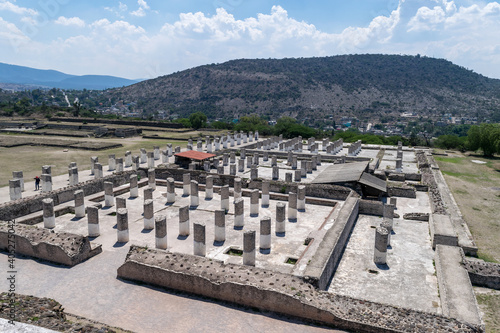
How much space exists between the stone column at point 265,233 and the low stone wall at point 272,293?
337 centimetres

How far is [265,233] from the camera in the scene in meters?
13.7

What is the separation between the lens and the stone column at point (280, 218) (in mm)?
15107

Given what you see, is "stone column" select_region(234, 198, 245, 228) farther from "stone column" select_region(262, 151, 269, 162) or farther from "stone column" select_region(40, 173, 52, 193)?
"stone column" select_region(262, 151, 269, 162)

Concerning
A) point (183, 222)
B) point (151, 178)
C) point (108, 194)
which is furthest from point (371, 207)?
point (108, 194)

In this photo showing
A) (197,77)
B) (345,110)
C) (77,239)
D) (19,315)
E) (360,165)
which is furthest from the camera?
(197,77)

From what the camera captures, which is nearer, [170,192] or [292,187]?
[170,192]

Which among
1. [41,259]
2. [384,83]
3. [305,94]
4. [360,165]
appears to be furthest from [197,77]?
[41,259]

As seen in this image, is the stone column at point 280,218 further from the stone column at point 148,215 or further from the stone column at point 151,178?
the stone column at point 151,178

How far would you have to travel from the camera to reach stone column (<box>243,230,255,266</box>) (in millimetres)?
11953

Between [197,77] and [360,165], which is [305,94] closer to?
[197,77]

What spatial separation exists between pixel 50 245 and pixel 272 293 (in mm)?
7401

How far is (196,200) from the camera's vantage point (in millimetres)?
19234

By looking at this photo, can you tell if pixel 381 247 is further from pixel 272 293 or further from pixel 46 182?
pixel 46 182

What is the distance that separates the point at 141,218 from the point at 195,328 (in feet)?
30.8
